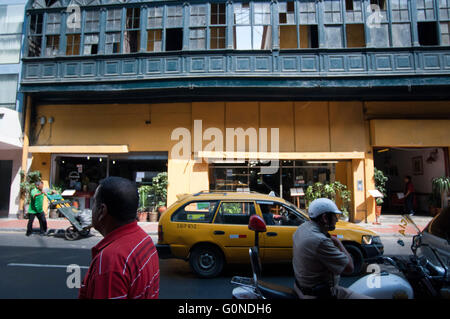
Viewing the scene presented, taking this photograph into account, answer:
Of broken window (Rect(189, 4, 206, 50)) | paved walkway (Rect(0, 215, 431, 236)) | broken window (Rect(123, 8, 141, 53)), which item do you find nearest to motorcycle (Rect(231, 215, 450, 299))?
paved walkway (Rect(0, 215, 431, 236))

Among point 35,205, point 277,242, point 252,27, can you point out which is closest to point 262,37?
point 252,27

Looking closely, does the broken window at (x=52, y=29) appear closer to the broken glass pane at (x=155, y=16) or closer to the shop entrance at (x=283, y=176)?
the broken glass pane at (x=155, y=16)

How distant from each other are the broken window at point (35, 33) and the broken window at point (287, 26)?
1200cm

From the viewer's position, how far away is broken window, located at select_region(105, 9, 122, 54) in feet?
43.2

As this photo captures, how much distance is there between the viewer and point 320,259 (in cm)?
243

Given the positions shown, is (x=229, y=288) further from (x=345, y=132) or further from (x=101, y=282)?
(x=345, y=132)

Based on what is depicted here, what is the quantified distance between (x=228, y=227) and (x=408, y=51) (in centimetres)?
1172

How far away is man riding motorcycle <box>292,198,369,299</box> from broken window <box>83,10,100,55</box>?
14289mm

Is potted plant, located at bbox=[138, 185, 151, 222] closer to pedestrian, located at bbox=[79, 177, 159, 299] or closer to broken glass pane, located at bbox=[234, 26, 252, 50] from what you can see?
broken glass pane, located at bbox=[234, 26, 252, 50]

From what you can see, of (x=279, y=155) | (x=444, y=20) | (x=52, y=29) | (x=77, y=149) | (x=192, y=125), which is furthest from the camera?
(x=52, y=29)

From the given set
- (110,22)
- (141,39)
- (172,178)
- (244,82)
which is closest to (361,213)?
(244,82)

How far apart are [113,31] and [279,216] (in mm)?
12270

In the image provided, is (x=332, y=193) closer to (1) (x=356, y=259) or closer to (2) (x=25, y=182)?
(1) (x=356, y=259)

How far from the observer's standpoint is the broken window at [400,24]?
12.1m
